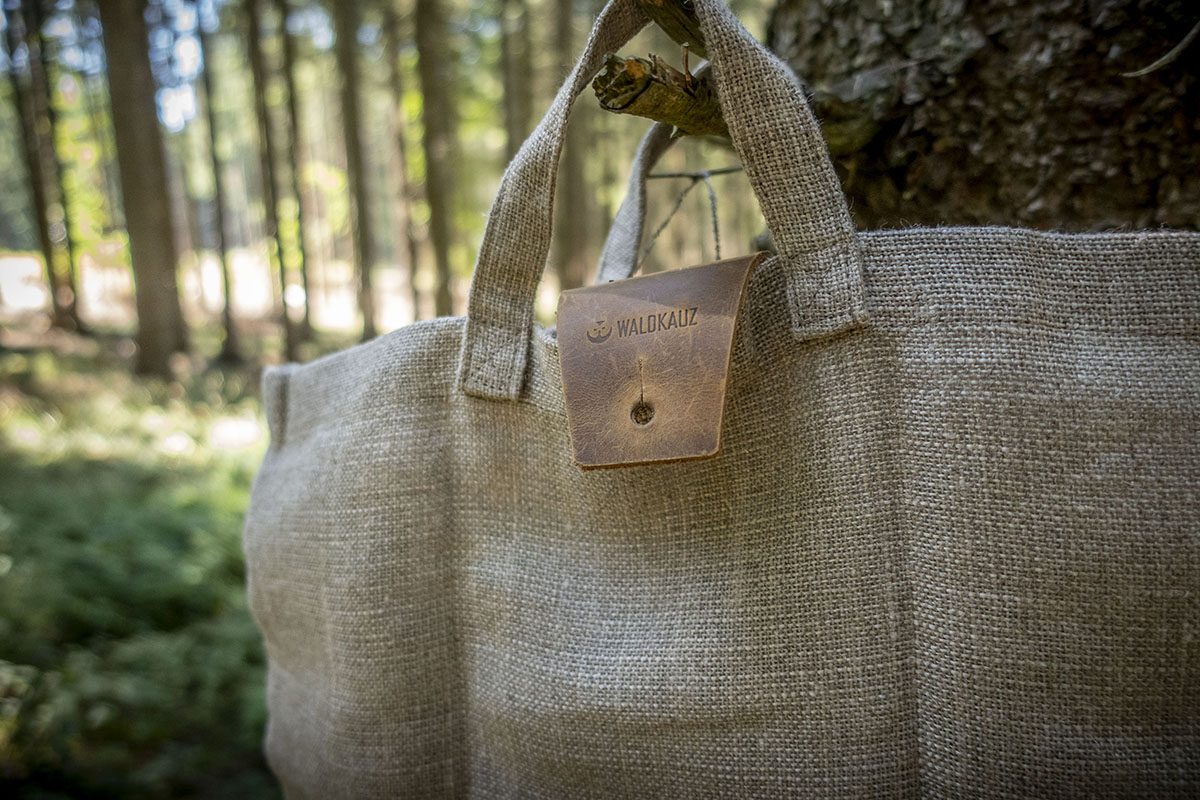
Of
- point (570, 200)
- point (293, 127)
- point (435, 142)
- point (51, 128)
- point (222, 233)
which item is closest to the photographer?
point (435, 142)

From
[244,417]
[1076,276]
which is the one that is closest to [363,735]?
[1076,276]

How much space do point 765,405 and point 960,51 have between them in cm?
75

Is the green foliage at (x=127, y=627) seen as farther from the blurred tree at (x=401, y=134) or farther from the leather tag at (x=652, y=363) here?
the blurred tree at (x=401, y=134)

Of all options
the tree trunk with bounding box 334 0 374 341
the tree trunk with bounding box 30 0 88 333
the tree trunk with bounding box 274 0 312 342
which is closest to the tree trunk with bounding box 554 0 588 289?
the tree trunk with bounding box 334 0 374 341

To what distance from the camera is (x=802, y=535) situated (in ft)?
2.94

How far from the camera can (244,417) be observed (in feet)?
23.6

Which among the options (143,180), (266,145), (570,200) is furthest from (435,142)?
(143,180)

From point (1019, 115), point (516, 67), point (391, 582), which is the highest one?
point (516, 67)

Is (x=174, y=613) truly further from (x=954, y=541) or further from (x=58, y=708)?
(x=954, y=541)

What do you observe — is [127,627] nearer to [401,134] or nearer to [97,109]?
[401,134]

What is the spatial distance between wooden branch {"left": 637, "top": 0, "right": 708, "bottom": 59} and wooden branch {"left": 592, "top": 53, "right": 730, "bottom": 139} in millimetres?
58

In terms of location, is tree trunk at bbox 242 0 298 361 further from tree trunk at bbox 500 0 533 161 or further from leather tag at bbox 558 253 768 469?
leather tag at bbox 558 253 768 469

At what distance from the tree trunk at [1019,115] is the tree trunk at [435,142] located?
22.8 ft

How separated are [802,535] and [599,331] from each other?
0.36 metres
